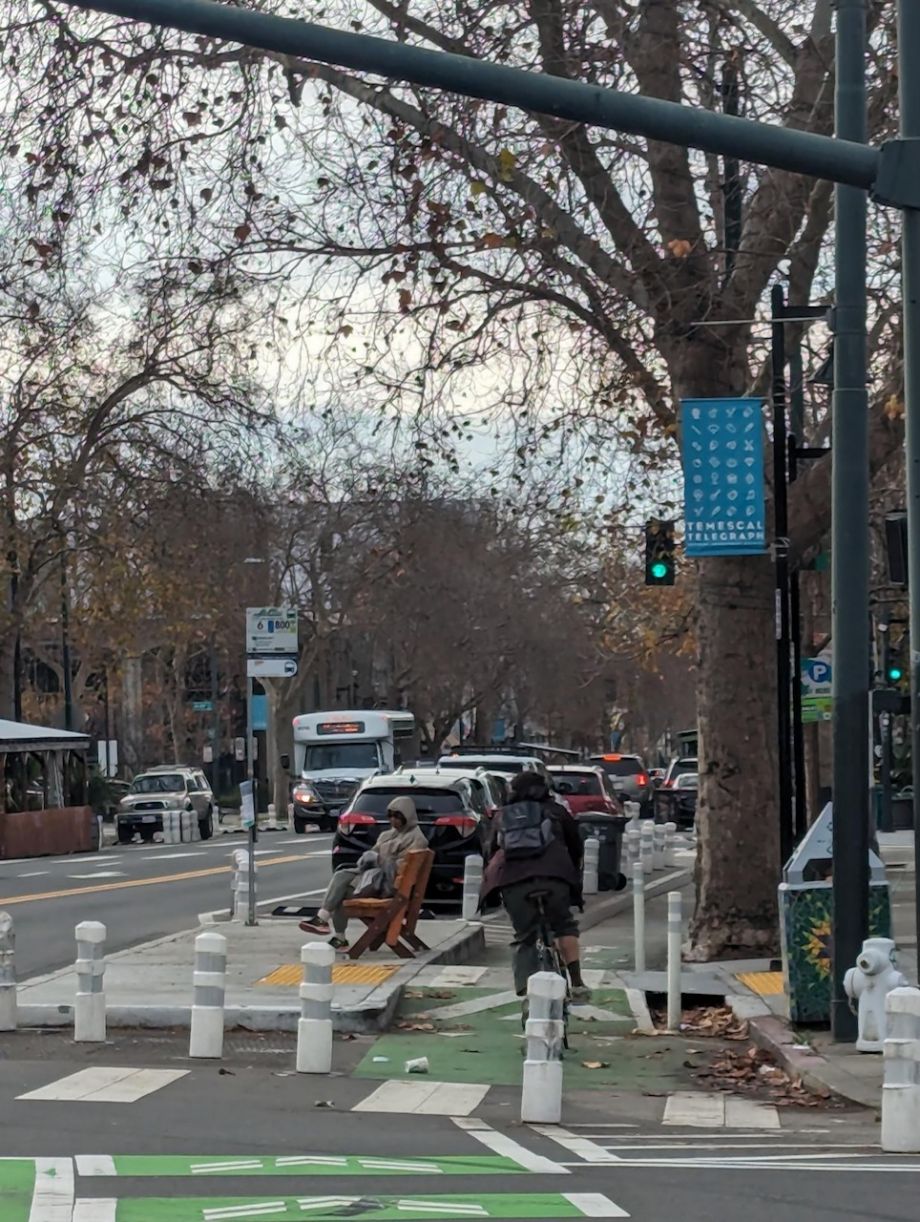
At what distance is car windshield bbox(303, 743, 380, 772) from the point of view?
50.8 metres

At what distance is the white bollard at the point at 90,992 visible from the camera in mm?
13227

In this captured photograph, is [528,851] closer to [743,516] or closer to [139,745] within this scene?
[743,516]

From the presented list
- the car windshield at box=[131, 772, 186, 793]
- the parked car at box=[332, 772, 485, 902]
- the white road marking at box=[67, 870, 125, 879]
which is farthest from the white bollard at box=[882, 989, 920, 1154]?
the car windshield at box=[131, 772, 186, 793]

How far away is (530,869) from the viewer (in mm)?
13781

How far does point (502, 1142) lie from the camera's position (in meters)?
9.79

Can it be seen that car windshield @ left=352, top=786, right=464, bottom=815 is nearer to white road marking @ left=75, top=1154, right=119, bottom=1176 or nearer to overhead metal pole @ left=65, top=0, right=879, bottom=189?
overhead metal pole @ left=65, top=0, right=879, bottom=189

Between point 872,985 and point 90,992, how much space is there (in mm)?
5014

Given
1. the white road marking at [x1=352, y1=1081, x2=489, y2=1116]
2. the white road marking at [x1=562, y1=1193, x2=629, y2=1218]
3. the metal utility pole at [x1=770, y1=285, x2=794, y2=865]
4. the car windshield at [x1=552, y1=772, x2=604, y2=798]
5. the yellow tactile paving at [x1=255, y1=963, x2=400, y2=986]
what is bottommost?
the white road marking at [x1=352, y1=1081, x2=489, y2=1116]

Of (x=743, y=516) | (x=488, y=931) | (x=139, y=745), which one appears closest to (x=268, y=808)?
(x=139, y=745)

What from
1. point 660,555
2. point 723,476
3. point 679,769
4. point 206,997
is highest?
point 723,476

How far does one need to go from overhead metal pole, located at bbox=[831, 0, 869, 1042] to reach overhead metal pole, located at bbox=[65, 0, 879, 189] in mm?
2460

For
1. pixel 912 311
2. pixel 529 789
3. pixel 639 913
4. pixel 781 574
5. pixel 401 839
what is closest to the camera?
pixel 912 311

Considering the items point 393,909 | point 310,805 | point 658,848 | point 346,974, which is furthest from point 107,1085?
point 310,805

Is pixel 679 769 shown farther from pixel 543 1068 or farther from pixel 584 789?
pixel 543 1068
